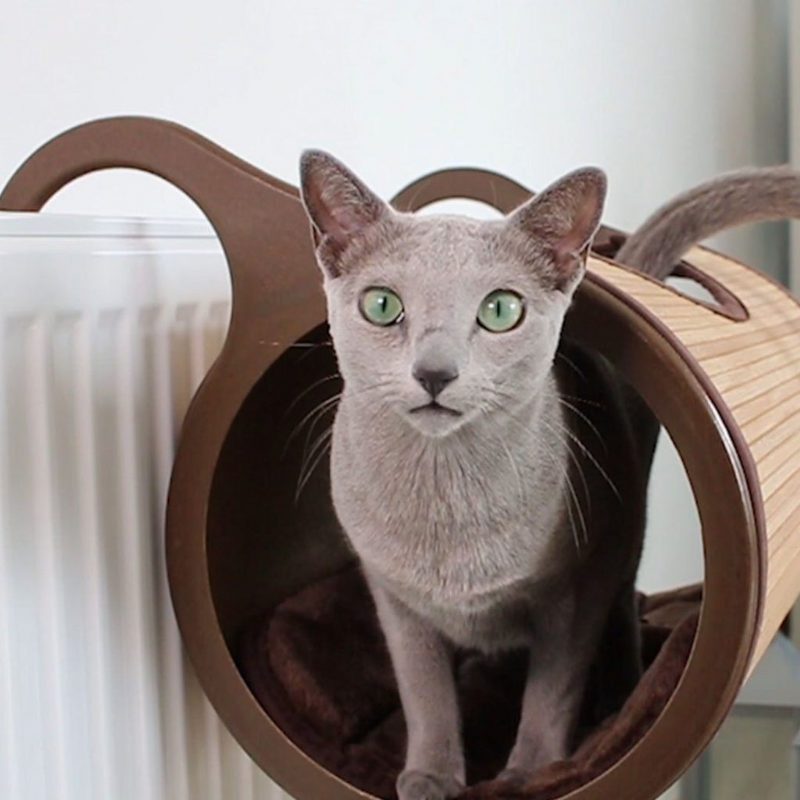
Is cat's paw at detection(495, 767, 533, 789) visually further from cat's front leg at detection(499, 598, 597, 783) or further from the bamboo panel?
the bamboo panel

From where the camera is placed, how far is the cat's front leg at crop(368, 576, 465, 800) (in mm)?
790

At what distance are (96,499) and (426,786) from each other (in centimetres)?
26

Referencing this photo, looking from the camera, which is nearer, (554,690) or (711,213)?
(554,690)

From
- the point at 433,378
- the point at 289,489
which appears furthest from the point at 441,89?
the point at 433,378

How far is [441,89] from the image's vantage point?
1408mm

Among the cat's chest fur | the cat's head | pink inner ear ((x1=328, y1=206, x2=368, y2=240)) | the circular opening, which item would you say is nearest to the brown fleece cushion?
the circular opening

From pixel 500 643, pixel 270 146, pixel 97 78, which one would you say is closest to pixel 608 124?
pixel 270 146

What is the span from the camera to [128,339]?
0.79 meters

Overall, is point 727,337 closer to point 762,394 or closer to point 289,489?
point 762,394

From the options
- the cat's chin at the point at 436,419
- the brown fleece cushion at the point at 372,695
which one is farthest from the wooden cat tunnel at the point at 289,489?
the cat's chin at the point at 436,419

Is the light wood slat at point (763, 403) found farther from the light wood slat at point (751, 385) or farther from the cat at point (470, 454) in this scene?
the cat at point (470, 454)

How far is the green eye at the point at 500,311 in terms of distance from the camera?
2.23 feet

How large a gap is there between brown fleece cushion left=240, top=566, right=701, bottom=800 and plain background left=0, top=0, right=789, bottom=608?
0.36 m

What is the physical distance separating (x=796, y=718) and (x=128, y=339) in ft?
3.58
